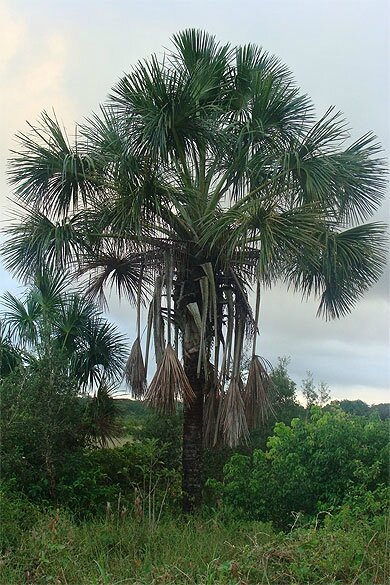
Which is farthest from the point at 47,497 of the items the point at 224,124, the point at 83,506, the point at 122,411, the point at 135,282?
the point at 224,124

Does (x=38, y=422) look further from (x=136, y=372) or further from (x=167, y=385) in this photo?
(x=167, y=385)

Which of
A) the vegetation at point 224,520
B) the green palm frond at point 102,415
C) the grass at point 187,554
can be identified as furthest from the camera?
the green palm frond at point 102,415

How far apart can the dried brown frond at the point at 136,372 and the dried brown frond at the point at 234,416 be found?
153 centimetres

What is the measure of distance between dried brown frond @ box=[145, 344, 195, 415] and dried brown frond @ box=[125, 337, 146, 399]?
3.25 ft

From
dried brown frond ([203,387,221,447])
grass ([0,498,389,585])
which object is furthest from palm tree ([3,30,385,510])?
grass ([0,498,389,585])

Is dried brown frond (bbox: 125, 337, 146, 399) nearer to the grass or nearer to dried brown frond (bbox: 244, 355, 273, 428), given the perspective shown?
dried brown frond (bbox: 244, 355, 273, 428)

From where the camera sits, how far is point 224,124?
12.7m

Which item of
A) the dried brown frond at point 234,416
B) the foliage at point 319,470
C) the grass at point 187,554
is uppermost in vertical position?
the dried brown frond at point 234,416

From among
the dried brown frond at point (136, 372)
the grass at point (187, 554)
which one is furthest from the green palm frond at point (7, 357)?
the grass at point (187, 554)

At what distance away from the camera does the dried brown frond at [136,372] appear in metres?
12.2

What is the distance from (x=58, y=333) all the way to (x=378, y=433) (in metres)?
6.87

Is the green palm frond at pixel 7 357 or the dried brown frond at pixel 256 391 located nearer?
the dried brown frond at pixel 256 391

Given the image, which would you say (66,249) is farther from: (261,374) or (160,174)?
(261,374)

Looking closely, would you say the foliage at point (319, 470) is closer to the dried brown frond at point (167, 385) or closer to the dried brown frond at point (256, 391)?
the dried brown frond at point (256, 391)
